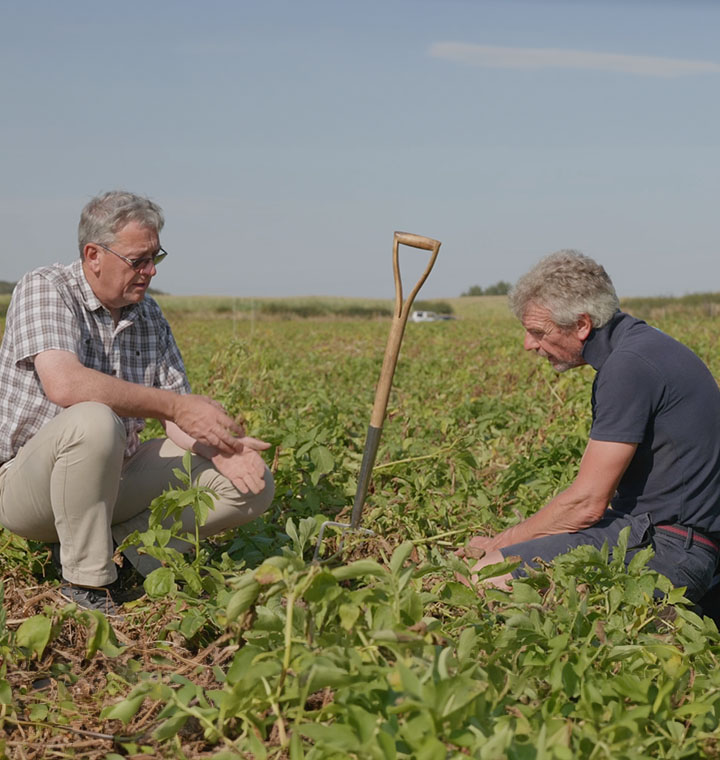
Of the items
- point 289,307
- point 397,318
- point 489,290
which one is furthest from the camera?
point 489,290

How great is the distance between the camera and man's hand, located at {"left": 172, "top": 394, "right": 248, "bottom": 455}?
3049 millimetres

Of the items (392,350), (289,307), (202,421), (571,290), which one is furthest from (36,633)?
(289,307)

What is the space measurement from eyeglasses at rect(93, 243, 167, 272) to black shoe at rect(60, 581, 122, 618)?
106cm

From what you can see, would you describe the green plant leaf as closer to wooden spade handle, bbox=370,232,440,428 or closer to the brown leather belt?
wooden spade handle, bbox=370,232,440,428

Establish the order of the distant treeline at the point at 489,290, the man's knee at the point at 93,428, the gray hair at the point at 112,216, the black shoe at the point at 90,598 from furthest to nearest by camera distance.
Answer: the distant treeline at the point at 489,290 → the gray hair at the point at 112,216 → the black shoe at the point at 90,598 → the man's knee at the point at 93,428

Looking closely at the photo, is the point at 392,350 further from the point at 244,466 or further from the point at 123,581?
the point at 123,581

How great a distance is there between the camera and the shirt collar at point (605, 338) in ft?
9.85

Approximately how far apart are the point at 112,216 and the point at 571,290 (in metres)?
1.51

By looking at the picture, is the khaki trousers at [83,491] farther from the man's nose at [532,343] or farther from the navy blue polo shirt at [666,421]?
the navy blue polo shirt at [666,421]

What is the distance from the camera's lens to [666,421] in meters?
2.86

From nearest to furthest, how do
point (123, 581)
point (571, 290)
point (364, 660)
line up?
point (364, 660), point (571, 290), point (123, 581)

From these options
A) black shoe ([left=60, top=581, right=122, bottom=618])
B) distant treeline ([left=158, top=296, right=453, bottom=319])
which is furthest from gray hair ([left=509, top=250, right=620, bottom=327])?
distant treeline ([left=158, top=296, right=453, bottom=319])

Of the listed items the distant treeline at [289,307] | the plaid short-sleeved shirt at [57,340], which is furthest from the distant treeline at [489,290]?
the plaid short-sleeved shirt at [57,340]

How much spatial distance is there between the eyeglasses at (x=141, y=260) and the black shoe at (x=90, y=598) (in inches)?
41.6
